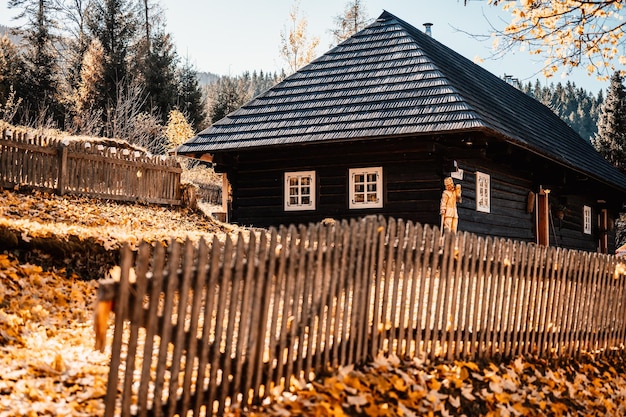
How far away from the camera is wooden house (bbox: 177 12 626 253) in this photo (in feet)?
44.0

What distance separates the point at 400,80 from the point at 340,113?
5.86 feet

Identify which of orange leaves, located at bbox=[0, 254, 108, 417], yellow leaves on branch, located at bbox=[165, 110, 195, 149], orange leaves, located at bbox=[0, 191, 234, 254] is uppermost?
yellow leaves on branch, located at bbox=[165, 110, 195, 149]

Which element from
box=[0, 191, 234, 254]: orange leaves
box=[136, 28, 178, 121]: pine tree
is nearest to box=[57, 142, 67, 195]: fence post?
box=[0, 191, 234, 254]: orange leaves

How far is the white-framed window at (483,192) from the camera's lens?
48.5 feet

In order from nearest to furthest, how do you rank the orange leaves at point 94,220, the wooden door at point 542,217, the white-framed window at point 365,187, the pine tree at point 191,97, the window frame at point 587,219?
the orange leaves at point 94,220
the white-framed window at point 365,187
the wooden door at point 542,217
the window frame at point 587,219
the pine tree at point 191,97

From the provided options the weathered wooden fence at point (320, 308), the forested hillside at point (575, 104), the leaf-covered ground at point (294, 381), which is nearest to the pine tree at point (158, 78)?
the leaf-covered ground at point (294, 381)

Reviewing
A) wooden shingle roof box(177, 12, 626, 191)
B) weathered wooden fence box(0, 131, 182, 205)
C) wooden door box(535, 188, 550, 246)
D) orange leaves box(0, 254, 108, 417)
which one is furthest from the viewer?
wooden door box(535, 188, 550, 246)

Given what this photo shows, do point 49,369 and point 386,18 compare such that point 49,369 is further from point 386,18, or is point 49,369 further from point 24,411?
point 386,18

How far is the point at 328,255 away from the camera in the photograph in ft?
15.8

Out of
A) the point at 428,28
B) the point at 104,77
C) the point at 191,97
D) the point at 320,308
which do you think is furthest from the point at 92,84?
the point at 320,308

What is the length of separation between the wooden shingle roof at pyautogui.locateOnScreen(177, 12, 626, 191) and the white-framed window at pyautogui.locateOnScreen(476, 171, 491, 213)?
4.16ft

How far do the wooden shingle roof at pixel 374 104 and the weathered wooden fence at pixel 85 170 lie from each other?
3.12 ft

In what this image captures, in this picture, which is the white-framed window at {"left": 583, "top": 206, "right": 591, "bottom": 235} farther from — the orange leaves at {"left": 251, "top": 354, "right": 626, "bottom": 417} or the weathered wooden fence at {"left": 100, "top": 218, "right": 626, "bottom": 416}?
the orange leaves at {"left": 251, "top": 354, "right": 626, "bottom": 417}

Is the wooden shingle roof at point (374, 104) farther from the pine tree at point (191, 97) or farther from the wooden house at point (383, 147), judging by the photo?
the pine tree at point (191, 97)
